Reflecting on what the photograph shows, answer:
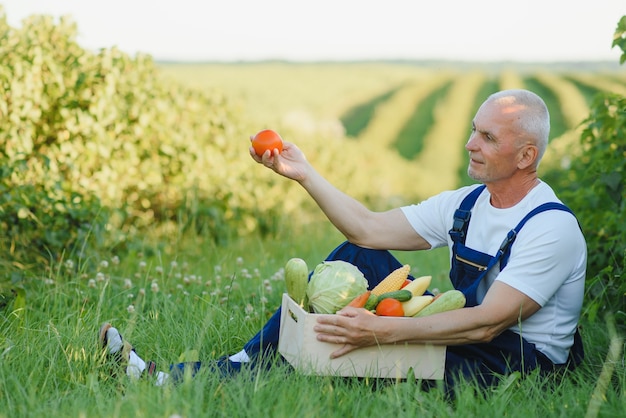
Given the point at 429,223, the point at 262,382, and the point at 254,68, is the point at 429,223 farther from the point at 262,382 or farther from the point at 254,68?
the point at 254,68

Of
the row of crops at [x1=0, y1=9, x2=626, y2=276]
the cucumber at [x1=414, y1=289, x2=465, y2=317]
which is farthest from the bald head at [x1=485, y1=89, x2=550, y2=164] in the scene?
the row of crops at [x1=0, y1=9, x2=626, y2=276]

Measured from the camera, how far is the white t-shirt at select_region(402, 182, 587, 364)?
3.22 m

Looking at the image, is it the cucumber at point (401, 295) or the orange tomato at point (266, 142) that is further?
the orange tomato at point (266, 142)

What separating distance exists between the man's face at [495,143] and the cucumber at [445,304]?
520 millimetres

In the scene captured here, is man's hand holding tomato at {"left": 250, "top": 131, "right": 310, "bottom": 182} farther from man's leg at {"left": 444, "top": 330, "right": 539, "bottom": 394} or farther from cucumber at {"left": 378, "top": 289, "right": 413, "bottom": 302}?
man's leg at {"left": 444, "top": 330, "right": 539, "bottom": 394}

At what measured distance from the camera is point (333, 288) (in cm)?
329

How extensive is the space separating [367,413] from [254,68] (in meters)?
41.2

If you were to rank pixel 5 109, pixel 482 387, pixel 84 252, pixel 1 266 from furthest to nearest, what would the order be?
pixel 5 109
pixel 84 252
pixel 1 266
pixel 482 387

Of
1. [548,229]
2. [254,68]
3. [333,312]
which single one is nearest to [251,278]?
[333,312]

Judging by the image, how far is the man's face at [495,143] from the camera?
11.3 ft

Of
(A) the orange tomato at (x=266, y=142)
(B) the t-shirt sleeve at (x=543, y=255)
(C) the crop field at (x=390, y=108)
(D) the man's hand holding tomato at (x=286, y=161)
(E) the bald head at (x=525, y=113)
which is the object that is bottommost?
(C) the crop field at (x=390, y=108)

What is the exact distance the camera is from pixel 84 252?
5.23m

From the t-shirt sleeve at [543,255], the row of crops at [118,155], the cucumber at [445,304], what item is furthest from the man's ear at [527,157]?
the row of crops at [118,155]

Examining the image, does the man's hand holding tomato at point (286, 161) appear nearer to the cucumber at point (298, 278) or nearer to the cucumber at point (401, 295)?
the cucumber at point (298, 278)
